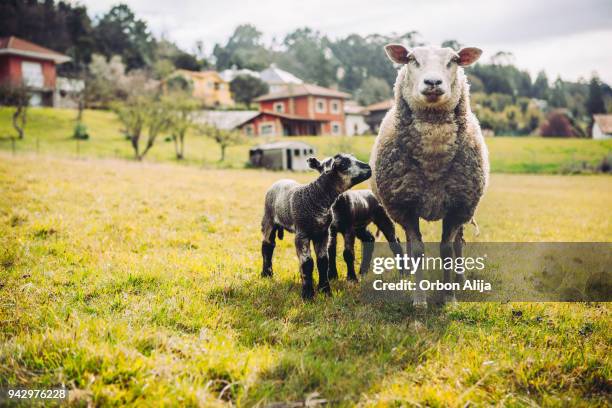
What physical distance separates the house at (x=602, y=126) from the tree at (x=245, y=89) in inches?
1913

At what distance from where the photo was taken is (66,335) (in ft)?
11.8

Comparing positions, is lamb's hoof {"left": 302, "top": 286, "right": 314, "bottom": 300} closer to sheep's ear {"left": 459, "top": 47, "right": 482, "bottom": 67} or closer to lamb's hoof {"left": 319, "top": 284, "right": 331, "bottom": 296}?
lamb's hoof {"left": 319, "top": 284, "right": 331, "bottom": 296}

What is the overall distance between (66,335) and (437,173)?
169 inches

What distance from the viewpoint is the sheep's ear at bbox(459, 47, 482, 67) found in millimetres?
5438

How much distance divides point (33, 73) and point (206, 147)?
2452cm

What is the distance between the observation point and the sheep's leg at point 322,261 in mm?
5371

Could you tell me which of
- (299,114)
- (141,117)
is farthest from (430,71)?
(299,114)

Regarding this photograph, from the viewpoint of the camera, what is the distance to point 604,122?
48625 mm

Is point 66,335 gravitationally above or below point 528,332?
above

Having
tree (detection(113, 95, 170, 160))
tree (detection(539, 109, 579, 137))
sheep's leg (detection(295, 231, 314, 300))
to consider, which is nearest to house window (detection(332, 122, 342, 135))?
tree (detection(539, 109, 579, 137))

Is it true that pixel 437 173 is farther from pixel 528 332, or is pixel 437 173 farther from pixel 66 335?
pixel 66 335

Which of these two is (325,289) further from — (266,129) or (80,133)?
(266,129)

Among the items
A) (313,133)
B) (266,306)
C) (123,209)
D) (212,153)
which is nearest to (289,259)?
(266,306)

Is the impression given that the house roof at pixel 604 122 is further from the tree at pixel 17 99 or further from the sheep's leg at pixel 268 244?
the tree at pixel 17 99
